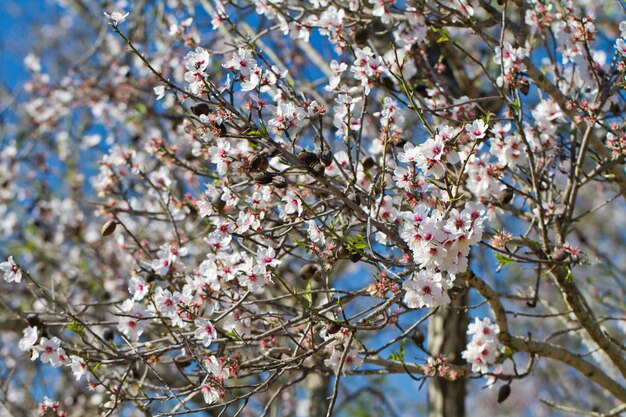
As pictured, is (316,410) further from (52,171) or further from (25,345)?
(52,171)

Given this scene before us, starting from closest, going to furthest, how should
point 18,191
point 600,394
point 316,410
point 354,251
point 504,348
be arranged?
point 354,251, point 504,348, point 316,410, point 18,191, point 600,394

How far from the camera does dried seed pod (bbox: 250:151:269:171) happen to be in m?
2.87

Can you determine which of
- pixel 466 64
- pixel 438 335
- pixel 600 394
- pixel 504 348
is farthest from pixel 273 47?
pixel 600 394

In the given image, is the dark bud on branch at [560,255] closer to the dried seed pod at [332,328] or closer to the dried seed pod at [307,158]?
the dried seed pod at [332,328]

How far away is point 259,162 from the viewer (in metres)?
2.88

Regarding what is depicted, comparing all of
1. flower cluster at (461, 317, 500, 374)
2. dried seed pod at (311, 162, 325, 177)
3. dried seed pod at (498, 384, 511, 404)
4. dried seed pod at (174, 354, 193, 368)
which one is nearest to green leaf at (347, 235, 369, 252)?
dried seed pod at (311, 162, 325, 177)

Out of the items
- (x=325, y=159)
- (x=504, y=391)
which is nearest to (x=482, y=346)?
(x=504, y=391)

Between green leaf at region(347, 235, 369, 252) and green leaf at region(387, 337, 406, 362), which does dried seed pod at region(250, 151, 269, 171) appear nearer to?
green leaf at region(347, 235, 369, 252)

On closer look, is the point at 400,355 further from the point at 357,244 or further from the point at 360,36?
the point at 360,36

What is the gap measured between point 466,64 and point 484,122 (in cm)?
324

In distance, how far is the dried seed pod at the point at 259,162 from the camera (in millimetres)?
2865

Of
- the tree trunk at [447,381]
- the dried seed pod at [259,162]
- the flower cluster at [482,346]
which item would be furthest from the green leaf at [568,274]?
the tree trunk at [447,381]

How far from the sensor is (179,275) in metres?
3.69

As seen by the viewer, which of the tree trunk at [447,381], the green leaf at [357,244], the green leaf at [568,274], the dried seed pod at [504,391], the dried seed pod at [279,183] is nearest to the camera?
the green leaf at [357,244]
